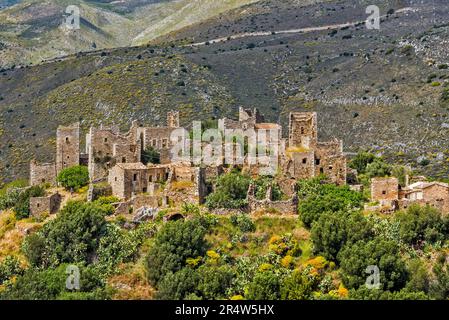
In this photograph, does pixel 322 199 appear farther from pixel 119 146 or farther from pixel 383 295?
pixel 119 146

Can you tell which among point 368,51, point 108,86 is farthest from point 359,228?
point 368,51

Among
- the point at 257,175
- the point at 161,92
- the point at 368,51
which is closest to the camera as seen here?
the point at 257,175

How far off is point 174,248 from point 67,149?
17.1 m

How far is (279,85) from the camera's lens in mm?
129875

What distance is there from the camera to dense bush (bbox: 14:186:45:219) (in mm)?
57225

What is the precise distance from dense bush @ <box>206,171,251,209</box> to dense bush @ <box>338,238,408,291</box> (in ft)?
28.8

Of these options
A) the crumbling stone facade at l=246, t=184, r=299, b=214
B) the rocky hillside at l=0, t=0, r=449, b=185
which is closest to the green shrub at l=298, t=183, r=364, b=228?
the crumbling stone facade at l=246, t=184, r=299, b=214

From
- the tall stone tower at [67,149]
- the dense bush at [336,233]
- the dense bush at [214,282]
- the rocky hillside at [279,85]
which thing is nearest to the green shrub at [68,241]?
the dense bush at [214,282]

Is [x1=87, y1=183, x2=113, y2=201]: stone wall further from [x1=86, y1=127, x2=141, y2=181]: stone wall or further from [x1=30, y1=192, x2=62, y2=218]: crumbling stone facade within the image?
[x1=30, y1=192, x2=62, y2=218]: crumbling stone facade

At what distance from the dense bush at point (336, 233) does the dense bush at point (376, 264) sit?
3.83ft

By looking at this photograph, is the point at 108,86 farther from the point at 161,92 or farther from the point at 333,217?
the point at 333,217

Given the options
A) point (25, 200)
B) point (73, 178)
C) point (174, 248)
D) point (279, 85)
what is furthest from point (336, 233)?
point (279, 85)

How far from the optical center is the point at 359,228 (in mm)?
48812
